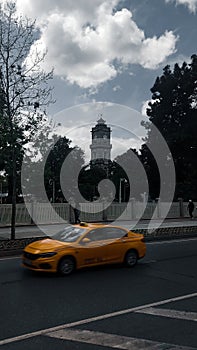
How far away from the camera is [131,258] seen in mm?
11617

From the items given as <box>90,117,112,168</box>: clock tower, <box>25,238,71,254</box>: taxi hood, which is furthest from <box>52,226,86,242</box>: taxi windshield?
<box>90,117,112,168</box>: clock tower

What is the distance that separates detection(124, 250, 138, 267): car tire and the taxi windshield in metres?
1.68

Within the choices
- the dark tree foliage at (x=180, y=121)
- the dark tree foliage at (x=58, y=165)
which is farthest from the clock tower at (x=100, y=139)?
the dark tree foliage at (x=180, y=121)

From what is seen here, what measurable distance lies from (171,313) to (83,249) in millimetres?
4013

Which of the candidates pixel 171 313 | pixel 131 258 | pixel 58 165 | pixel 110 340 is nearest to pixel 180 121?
pixel 58 165

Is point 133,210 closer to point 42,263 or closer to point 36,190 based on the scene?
point 36,190

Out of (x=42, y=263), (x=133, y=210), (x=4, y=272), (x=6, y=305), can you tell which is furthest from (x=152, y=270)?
(x=133, y=210)

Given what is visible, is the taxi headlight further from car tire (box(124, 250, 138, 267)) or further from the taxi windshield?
car tire (box(124, 250, 138, 267))

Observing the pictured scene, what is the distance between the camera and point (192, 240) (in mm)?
18531

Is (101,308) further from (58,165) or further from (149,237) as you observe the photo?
(58,165)

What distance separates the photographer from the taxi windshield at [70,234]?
10726 millimetres

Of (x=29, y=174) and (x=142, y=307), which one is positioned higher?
(x=29, y=174)

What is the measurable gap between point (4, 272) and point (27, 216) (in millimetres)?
12415

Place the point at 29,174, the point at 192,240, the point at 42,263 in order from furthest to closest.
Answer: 1. the point at 29,174
2. the point at 192,240
3. the point at 42,263
